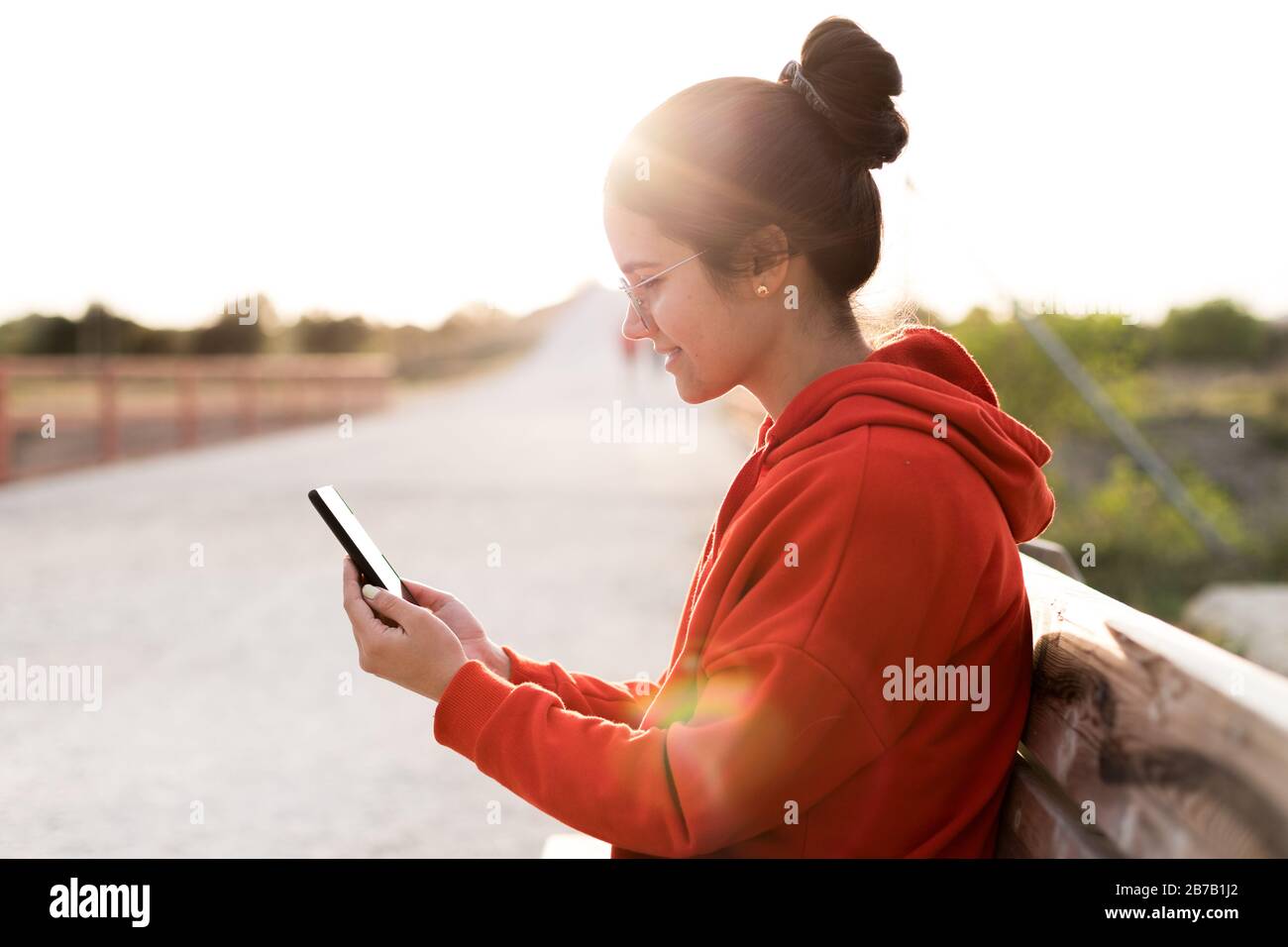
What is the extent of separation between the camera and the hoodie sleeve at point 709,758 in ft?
4.53

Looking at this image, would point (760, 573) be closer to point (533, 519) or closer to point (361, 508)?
point (533, 519)

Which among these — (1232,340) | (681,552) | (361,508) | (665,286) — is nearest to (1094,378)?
(681,552)

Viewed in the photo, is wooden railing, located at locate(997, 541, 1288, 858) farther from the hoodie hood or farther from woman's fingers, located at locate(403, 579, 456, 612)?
woman's fingers, located at locate(403, 579, 456, 612)

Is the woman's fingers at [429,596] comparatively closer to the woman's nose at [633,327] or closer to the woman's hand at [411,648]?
the woman's hand at [411,648]

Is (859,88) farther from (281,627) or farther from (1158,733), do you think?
(281,627)

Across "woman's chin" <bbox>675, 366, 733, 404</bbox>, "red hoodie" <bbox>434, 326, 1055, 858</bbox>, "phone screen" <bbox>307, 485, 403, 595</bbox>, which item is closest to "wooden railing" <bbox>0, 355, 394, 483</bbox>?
"phone screen" <bbox>307, 485, 403, 595</bbox>

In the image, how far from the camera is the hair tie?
1.67 meters

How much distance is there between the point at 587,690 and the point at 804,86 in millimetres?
1051

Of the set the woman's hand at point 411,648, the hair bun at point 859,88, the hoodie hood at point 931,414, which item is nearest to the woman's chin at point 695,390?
the hoodie hood at point 931,414

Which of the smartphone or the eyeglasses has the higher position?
the eyeglasses

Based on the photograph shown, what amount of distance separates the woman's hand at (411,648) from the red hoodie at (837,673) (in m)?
0.05

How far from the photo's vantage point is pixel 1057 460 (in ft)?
32.4

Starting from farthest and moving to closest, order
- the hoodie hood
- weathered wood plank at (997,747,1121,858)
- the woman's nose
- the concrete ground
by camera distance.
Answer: the concrete ground
the woman's nose
the hoodie hood
weathered wood plank at (997,747,1121,858)

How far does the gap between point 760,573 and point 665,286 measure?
47 cm
